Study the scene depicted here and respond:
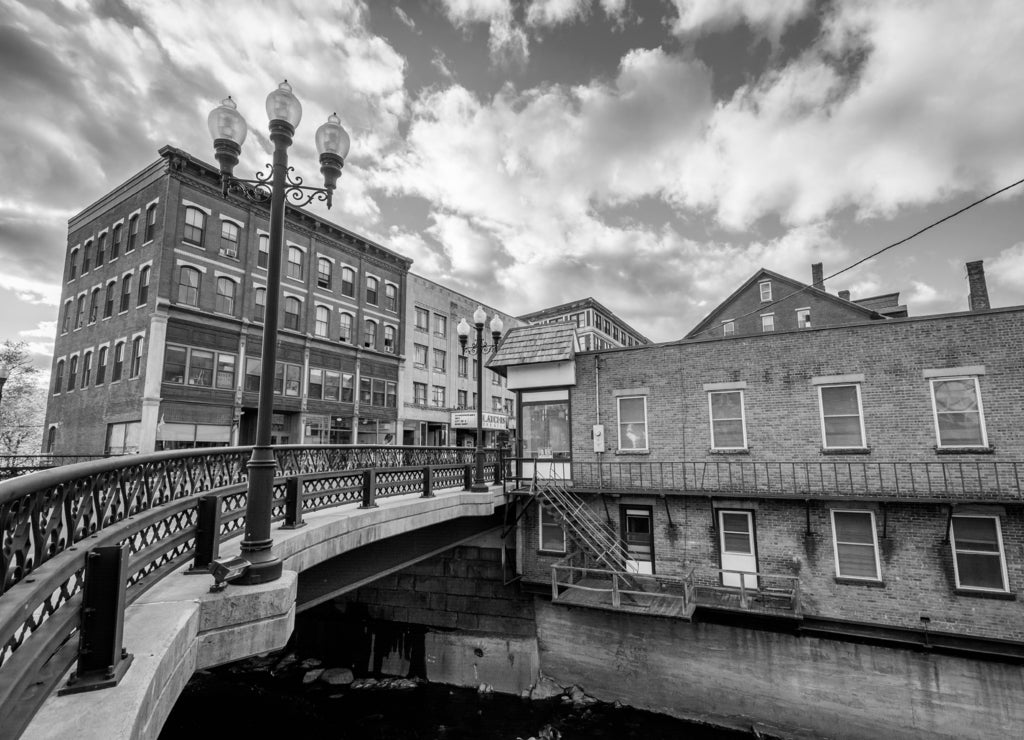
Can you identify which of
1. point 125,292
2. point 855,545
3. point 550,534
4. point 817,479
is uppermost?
point 125,292

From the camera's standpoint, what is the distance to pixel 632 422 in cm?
1560

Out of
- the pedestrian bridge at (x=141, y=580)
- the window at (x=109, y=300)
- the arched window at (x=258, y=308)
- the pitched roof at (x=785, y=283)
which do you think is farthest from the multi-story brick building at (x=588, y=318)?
the pedestrian bridge at (x=141, y=580)

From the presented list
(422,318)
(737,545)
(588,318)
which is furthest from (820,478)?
(588,318)

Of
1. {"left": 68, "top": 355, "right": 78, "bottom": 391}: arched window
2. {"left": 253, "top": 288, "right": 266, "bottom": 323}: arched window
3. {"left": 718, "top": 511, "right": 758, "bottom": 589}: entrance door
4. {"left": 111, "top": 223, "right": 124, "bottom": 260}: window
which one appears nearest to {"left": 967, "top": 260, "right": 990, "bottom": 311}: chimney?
{"left": 718, "top": 511, "right": 758, "bottom": 589}: entrance door

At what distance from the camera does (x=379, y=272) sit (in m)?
35.7

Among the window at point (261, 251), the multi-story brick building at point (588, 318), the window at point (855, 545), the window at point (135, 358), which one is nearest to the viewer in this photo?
the window at point (855, 545)

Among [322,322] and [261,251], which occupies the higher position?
[261,251]

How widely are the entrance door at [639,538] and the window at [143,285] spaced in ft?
81.7

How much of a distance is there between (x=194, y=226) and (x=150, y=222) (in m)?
2.11

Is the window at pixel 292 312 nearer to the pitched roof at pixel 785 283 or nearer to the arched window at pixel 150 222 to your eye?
the arched window at pixel 150 222

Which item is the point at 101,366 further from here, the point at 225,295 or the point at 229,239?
the point at 229,239

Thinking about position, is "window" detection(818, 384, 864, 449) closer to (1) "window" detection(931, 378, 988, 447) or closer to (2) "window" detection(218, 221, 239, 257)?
(1) "window" detection(931, 378, 988, 447)

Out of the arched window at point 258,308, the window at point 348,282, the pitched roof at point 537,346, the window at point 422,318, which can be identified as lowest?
the pitched roof at point 537,346

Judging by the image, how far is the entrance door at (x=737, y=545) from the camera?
13.2m
